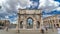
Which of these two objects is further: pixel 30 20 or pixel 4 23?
pixel 30 20

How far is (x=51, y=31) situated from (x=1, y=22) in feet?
5.47

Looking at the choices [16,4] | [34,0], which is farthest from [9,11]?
[34,0]

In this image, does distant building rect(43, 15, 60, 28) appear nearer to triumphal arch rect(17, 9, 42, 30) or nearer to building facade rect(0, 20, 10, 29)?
triumphal arch rect(17, 9, 42, 30)

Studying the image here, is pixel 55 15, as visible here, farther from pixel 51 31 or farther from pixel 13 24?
pixel 13 24

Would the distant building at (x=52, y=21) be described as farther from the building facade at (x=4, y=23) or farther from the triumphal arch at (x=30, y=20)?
the building facade at (x=4, y=23)

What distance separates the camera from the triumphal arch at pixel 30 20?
6.84m

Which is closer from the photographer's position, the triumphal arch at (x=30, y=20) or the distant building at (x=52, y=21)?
the distant building at (x=52, y=21)

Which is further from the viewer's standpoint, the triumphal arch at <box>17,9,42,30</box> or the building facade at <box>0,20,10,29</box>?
the triumphal arch at <box>17,9,42,30</box>

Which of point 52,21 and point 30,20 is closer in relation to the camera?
point 52,21

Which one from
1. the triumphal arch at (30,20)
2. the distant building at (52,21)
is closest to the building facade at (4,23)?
the triumphal arch at (30,20)

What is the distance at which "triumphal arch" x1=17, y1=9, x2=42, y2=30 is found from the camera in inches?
269

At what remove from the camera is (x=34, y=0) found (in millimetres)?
5871

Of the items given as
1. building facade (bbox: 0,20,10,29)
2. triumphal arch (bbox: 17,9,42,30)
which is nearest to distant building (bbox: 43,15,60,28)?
triumphal arch (bbox: 17,9,42,30)

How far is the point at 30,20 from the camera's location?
764 cm
